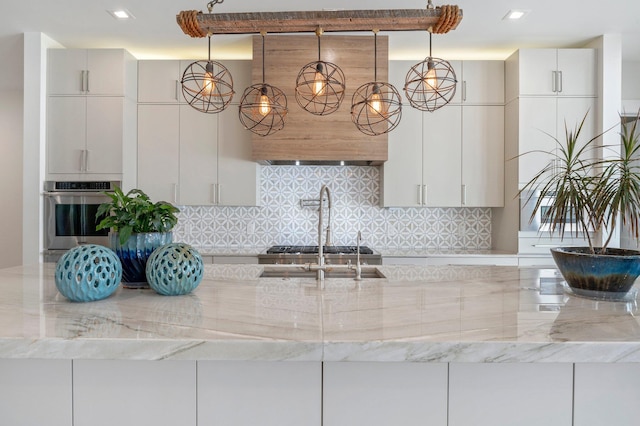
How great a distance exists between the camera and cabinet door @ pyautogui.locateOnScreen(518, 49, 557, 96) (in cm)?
343

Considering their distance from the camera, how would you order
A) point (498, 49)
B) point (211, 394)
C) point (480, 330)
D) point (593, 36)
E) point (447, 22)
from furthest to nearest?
point (498, 49) < point (593, 36) < point (447, 22) < point (211, 394) < point (480, 330)

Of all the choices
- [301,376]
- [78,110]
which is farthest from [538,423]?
[78,110]

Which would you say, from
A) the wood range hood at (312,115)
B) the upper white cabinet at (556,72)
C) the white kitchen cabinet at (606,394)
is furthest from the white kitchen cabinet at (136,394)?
the upper white cabinet at (556,72)

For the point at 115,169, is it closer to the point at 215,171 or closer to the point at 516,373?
the point at 215,171

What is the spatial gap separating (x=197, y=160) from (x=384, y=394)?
3052 mm

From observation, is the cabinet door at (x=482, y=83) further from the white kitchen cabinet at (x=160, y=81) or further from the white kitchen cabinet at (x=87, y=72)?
the white kitchen cabinet at (x=87, y=72)

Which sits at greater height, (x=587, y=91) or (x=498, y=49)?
(x=498, y=49)

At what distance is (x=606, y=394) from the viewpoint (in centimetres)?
107

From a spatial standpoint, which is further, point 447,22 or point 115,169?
point 115,169

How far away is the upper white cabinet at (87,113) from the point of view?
137 inches

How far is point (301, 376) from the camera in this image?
1.07 m

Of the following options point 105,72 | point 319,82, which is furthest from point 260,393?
point 105,72

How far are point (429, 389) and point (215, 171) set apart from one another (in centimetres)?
300

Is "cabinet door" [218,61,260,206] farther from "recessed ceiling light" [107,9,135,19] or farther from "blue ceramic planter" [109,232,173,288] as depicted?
"blue ceramic planter" [109,232,173,288]
